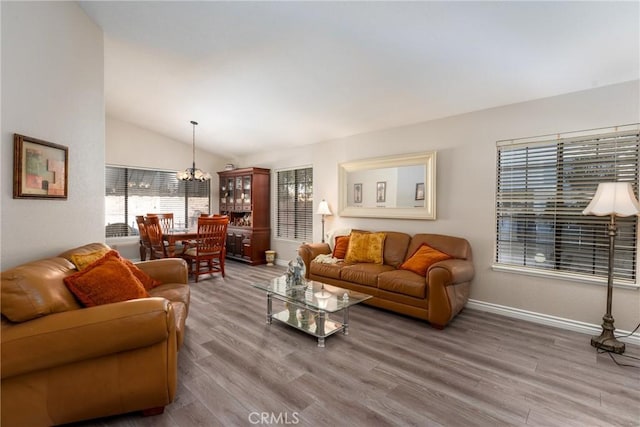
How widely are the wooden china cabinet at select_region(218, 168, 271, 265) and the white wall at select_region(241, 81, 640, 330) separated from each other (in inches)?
91.1

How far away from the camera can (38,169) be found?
2100 mm

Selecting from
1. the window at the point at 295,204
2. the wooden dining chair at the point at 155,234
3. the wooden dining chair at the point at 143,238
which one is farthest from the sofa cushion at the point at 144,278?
the window at the point at 295,204

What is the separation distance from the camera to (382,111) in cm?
381

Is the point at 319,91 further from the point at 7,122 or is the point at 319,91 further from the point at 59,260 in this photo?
the point at 59,260

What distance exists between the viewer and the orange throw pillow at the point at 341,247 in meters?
4.21

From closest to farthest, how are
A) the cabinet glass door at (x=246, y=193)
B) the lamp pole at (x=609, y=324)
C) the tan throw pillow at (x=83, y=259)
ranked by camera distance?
the tan throw pillow at (x=83, y=259) < the lamp pole at (x=609, y=324) < the cabinet glass door at (x=246, y=193)

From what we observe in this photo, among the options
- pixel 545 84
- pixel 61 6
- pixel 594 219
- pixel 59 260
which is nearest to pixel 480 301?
pixel 594 219

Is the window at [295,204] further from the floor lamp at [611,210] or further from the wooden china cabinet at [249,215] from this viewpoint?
the floor lamp at [611,210]

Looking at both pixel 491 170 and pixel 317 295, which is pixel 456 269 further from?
pixel 317 295

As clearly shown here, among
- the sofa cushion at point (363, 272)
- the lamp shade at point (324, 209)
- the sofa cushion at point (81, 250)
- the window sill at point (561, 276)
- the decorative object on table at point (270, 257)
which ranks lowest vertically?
the decorative object on table at point (270, 257)

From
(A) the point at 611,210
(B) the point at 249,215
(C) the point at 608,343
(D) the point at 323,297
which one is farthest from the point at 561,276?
(B) the point at 249,215

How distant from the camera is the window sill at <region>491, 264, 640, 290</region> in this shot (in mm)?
2669

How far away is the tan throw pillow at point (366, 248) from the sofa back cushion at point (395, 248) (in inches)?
2.7

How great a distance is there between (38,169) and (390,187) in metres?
3.76
